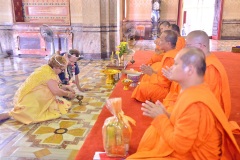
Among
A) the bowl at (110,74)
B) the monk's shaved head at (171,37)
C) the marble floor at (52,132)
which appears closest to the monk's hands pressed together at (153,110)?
the marble floor at (52,132)

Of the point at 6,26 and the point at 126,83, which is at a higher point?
the point at 6,26

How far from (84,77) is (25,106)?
2612 millimetres

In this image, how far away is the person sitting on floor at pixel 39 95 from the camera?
11.2 ft

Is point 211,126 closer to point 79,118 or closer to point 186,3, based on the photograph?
point 79,118

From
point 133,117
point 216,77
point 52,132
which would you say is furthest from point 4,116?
point 216,77

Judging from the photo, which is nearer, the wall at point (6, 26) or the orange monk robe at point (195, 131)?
the orange monk robe at point (195, 131)

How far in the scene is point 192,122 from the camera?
4.95 ft

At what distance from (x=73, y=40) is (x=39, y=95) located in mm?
5365

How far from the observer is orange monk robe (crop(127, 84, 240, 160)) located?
1.52 metres

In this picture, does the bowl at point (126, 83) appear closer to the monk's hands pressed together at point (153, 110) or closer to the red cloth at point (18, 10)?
the monk's hands pressed together at point (153, 110)

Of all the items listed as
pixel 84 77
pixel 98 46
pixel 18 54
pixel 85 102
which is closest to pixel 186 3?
pixel 98 46

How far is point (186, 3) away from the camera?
17.7 metres

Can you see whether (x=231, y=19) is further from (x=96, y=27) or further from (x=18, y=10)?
(x=18, y=10)

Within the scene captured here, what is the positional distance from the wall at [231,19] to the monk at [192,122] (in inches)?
544
